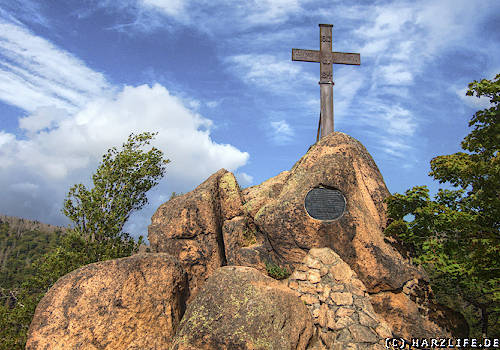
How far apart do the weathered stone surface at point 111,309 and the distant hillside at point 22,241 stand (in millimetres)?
77578

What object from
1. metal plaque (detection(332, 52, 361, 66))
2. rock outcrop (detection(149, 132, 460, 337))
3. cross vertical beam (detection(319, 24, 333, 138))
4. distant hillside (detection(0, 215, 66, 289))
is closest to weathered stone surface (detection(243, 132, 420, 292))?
rock outcrop (detection(149, 132, 460, 337))

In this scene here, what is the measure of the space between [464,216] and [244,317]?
823 cm

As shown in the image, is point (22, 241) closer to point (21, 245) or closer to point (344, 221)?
point (21, 245)

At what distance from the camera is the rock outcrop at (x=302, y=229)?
12945 millimetres

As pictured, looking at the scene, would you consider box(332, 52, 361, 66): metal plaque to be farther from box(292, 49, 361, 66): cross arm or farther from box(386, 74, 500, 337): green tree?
box(386, 74, 500, 337): green tree

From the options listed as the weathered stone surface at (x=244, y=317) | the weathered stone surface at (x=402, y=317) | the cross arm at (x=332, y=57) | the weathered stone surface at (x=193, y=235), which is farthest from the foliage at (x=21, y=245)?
the weathered stone surface at (x=402, y=317)

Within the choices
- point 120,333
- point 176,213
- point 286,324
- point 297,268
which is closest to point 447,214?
point 297,268

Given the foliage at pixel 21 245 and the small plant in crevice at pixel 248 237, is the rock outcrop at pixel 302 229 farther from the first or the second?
the foliage at pixel 21 245

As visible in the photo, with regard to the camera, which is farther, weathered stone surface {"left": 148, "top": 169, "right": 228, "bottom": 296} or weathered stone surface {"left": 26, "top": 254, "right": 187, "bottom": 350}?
weathered stone surface {"left": 148, "top": 169, "right": 228, "bottom": 296}

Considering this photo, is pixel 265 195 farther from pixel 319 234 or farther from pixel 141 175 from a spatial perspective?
pixel 141 175

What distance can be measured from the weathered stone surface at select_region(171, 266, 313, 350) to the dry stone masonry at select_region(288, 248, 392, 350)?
0.67m

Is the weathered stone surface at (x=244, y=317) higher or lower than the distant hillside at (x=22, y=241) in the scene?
lower

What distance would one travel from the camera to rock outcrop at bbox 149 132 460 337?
12.9 meters

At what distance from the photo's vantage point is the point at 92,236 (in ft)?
55.7
